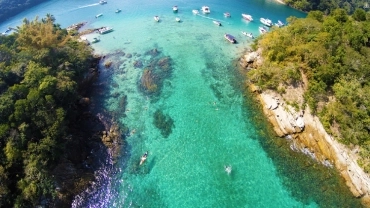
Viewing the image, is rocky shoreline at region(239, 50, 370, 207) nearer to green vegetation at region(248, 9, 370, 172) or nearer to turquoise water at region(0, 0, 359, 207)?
green vegetation at region(248, 9, 370, 172)

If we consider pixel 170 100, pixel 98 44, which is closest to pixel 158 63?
pixel 170 100

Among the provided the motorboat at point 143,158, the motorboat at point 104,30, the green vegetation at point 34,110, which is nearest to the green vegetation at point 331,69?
the motorboat at point 143,158

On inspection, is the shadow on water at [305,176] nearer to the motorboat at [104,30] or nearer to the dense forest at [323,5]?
the motorboat at [104,30]

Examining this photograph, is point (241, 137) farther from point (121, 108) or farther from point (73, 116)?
point (73, 116)

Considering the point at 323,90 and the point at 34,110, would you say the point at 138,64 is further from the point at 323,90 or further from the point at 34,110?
the point at 323,90

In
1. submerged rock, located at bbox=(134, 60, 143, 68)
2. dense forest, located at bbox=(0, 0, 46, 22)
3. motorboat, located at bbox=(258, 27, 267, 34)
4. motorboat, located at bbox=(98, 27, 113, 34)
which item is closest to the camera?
submerged rock, located at bbox=(134, 60, 143, 68)

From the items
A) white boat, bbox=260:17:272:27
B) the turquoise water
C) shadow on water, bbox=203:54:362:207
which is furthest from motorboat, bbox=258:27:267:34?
shadow on water, bbox=203:54:362:207
